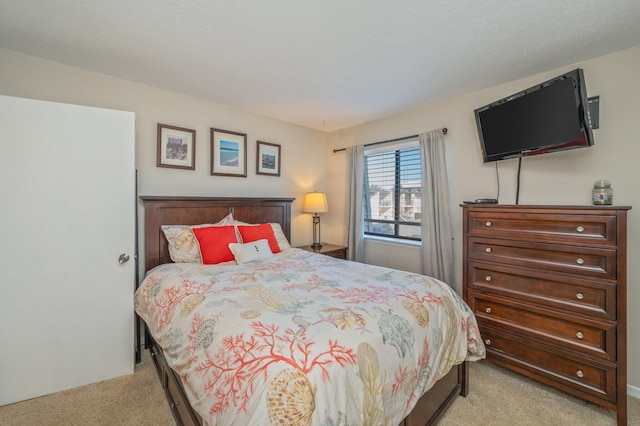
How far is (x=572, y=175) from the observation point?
226 centimetres

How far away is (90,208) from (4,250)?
522 millimetres

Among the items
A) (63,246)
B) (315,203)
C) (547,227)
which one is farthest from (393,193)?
(63,246)

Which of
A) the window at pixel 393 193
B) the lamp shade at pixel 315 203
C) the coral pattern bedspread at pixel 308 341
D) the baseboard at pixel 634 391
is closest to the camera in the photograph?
the coral pattern bedspread at pixel 308 341

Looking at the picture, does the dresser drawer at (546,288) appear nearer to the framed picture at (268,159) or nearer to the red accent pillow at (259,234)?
the red accent pillow at (259,234)

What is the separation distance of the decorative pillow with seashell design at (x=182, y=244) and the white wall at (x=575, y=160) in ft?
7.86

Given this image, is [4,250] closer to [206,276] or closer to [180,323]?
[206,276]

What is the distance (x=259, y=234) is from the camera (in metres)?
2.87

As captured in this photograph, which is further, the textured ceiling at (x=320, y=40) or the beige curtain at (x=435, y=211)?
the beige curtain at (x=435, y=211)

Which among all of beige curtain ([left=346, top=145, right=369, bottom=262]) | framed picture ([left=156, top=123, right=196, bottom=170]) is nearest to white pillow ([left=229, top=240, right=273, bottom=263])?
framed picture ([left=156, top=123, right=196, bottom=170])

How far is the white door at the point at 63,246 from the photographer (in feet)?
6.07

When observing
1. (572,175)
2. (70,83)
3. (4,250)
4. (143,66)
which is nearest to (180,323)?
(4,250)

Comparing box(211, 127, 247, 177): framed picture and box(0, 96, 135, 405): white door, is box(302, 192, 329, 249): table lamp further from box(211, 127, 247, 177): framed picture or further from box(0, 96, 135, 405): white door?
box(0, 96, 135, 405): white door

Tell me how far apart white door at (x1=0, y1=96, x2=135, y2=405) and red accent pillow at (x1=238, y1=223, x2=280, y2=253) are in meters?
0.94

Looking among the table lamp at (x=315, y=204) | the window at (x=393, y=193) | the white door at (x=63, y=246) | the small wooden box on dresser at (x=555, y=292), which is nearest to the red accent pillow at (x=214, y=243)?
the white door at (x=63, y=246)
